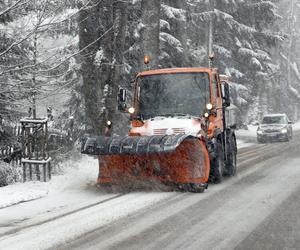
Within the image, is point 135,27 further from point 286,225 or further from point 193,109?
point 286,225

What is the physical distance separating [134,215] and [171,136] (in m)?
2.31

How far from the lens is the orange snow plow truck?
1031 cm

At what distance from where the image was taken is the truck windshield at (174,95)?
455 inches

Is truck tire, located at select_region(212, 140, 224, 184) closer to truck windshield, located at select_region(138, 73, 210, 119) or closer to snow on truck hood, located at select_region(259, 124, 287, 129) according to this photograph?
truck windshield, located at select_region(138, 73, 210, 119)

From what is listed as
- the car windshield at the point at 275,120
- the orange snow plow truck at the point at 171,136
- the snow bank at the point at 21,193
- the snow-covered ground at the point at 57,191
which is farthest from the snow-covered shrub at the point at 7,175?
the car windshield at the point at 275,120

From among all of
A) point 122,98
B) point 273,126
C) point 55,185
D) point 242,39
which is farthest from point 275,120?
point 55,185

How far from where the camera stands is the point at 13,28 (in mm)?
10180

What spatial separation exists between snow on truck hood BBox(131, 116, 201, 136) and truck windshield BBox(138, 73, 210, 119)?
0.32 meters

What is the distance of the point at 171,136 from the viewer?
33.0 ft

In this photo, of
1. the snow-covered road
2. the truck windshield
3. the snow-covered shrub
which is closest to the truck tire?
the snow-covered road

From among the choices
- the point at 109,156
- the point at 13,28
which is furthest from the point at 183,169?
the point at 13,28

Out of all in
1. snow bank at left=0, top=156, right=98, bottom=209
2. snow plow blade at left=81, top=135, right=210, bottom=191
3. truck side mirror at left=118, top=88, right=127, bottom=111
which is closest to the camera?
snow bank at left=0, top=156, right=98, bottom=209

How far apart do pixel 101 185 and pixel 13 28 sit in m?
3.53

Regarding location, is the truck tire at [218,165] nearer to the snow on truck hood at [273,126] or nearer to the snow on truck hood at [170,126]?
the snow on truck hood at [170,126]
